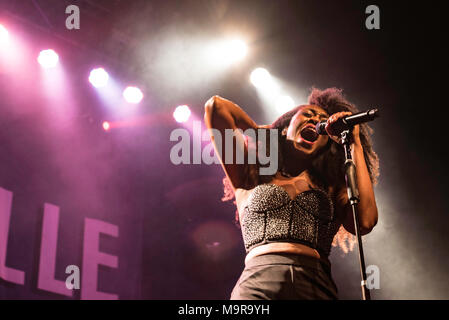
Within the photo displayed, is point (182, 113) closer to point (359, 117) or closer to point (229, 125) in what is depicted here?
point (229, 125)

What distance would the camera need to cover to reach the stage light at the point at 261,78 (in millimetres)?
4789

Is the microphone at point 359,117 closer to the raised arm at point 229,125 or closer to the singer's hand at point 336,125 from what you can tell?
the singer's hand at point 336,125

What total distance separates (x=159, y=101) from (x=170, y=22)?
96 centimetres

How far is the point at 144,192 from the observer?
5.84m

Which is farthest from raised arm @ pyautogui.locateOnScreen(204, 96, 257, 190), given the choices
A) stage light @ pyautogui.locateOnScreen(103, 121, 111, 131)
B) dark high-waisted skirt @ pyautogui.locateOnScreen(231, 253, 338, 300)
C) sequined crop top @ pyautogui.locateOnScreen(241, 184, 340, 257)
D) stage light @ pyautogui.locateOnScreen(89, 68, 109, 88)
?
stage light @ pyautogui.locateOnScreen(103, 121, 111, 131)

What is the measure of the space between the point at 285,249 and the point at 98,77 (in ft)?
12.8

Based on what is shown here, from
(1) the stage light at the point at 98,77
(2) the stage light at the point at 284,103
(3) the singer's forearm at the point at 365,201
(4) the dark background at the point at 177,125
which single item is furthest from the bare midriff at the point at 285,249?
(1) the stage light at the point at 98,77

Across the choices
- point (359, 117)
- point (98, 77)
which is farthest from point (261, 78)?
point (359, 117)

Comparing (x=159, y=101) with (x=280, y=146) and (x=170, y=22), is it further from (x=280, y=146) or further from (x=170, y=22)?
(x=280, y=146)

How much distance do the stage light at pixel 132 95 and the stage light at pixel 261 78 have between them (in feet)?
4.28

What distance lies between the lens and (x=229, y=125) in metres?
1.94

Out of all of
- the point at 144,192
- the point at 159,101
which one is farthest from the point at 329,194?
the point at 144,192

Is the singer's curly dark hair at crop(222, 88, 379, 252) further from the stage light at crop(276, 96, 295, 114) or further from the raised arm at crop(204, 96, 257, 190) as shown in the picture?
the stage light at crop(276, 96, 295, 114)
